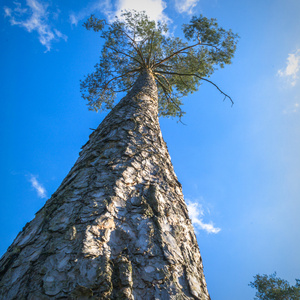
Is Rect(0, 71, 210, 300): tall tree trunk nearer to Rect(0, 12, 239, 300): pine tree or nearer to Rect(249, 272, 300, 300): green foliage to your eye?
Rect(0, 12, 239, 300): pine tree

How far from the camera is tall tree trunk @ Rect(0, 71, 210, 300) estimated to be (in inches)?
32.3

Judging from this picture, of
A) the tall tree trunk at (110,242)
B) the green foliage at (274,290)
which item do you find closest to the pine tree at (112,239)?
the tall tree trunk at (110,242)

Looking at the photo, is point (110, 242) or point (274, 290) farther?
point (274, 290)

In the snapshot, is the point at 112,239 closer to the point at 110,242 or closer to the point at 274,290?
the point at 110,242

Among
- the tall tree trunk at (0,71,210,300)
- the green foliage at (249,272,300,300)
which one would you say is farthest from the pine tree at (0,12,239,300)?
the green foliage at (249,272,300,300)

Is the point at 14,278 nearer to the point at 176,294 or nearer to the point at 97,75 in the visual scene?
the point at 176,294

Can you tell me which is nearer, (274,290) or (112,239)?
(112,239)

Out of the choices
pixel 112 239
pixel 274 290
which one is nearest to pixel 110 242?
pixel 112 239

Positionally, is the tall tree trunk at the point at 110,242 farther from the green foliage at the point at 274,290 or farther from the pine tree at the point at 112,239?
the green foliage at the point at 274,290

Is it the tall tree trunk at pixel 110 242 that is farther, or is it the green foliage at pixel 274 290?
the green foliage at pixel 274 290

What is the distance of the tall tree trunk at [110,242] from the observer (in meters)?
0.82

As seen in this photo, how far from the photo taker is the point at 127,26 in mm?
7945

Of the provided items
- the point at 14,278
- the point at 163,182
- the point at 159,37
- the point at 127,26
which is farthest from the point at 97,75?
the point at 14,278

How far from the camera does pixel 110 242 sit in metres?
0.99
